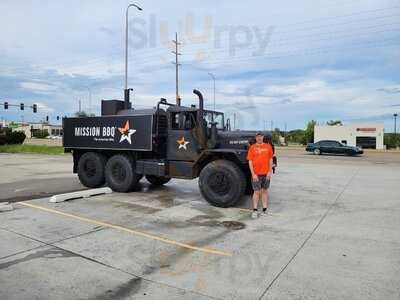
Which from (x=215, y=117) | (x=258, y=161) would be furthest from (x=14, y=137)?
(x=258, y=161)

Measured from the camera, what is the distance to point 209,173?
848 centimetres

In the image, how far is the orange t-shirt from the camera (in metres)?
7.58

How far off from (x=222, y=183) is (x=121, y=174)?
3.54 m

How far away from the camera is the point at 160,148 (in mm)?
10070

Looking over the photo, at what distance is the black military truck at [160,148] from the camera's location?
846 centimetres

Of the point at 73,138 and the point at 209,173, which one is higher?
the point at 73,138

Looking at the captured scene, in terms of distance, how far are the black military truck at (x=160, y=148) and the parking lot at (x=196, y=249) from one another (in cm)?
72

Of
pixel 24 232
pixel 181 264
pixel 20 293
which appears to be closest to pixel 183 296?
pixel 181 264

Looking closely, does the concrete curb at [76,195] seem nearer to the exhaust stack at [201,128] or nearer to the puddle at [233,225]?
the exhaust stack at [201,128]

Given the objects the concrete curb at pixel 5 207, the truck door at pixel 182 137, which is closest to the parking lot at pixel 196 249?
the concrete curb at pixel 5 207

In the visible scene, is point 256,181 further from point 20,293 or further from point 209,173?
point 20,293

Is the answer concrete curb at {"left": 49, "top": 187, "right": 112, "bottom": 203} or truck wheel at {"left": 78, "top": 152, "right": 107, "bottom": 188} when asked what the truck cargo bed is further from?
concrete curb at {"left": 49, "top": 187, "right": 112, "bottom": 203}

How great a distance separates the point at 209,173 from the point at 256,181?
128 cm

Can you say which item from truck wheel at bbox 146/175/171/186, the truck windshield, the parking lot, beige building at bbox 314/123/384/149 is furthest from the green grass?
beige building at bbox 314/123/384/149
